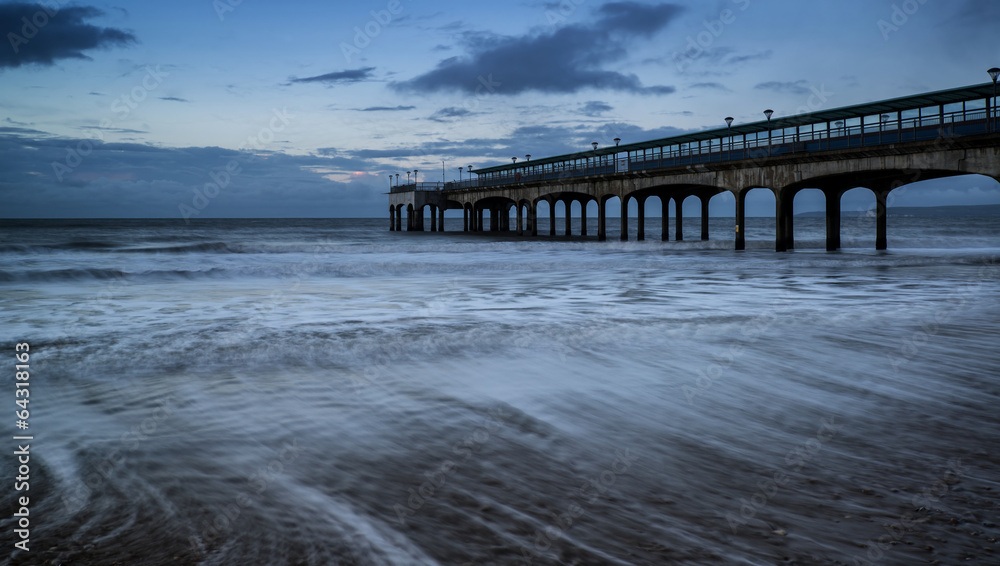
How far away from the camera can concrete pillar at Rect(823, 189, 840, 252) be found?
40344mm

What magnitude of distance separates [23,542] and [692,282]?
64.9 ft

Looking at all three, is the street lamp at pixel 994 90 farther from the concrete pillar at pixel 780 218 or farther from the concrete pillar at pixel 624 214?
the concrete pillar at pixel 624 214

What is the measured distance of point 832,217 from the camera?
137 ft

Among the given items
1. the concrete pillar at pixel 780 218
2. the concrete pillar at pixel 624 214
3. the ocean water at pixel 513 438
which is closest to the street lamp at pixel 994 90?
the concrete pillar at pixel 780 218

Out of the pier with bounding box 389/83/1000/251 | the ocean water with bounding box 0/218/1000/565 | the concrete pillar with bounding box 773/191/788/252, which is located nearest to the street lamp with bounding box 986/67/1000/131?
the pier with bounding box 389/83/1000/251

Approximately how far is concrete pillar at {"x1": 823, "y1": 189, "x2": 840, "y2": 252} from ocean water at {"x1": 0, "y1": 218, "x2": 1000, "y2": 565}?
28.6 metres

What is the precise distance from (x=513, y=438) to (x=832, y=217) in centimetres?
4197

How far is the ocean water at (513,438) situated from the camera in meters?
3.75

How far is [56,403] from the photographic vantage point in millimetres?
7020

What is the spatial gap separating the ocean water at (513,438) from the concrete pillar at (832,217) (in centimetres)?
2860

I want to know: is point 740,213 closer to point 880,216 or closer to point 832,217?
point 832,217

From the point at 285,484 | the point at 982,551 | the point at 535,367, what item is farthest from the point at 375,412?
the point at 982,551

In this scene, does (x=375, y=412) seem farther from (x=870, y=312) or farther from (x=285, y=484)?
(x=870, y=312)

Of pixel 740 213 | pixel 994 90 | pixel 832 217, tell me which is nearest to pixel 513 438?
pixel 994 90
